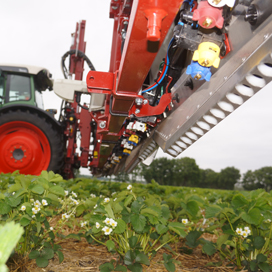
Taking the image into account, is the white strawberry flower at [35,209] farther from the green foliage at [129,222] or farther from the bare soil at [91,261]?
the bare soil at [91,261]

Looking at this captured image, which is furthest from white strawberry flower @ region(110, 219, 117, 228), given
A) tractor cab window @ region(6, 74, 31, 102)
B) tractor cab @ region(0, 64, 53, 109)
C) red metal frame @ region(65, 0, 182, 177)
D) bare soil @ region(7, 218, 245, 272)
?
tractor cab window @ region(6, 74, 31, 102)

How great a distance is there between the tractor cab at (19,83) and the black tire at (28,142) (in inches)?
20.8

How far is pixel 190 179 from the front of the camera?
4041 centimetres

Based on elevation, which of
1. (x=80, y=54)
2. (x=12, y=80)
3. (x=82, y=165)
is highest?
(x=80, y=54)

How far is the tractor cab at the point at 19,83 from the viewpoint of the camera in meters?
4.80

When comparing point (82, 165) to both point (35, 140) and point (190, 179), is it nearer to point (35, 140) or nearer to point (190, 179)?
point (35, 140)

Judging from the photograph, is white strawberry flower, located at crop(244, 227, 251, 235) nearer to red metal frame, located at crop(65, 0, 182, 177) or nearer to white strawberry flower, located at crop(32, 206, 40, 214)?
red metal frame, located at crop(65, 0, 182, 177)

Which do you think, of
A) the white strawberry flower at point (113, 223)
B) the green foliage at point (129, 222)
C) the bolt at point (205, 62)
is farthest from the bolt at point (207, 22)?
the white strawberry flower at point (113, 223)

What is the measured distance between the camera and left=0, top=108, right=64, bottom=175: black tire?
422cm

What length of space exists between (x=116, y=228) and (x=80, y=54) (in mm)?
3406

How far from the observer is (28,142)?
424cm

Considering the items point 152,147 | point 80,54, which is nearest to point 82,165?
point 80,54

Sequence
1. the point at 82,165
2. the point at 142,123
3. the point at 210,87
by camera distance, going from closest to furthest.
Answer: the point at 210,87 → the point at 142,123 → the point at 82,165

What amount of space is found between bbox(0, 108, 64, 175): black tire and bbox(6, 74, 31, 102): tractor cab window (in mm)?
566
